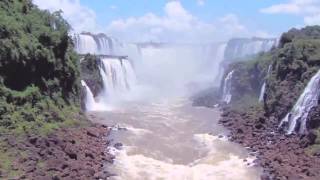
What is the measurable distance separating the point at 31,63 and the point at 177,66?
7632cm

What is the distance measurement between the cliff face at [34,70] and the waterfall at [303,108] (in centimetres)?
1694

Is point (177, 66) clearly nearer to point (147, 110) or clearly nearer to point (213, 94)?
point (213, 94)

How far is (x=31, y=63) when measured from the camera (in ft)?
139

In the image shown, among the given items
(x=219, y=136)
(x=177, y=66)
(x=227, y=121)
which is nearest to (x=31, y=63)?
(x=219, y=136)

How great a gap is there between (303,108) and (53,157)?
19.5m

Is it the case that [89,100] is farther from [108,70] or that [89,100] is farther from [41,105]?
[41,105]

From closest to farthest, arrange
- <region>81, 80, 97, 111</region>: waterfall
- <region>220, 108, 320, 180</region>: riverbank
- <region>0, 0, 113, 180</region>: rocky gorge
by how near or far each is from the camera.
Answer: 1. <region>0, 0, 113, 180</region>: rocky gorge
2. <region>220, 108, 320, 180</region>: riverbank
3. <region>81, 80, 97, 111</region>: waterfall

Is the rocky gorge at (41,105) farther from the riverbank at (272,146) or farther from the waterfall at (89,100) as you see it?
the riverbank at (272,146)

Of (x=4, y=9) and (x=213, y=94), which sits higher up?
(x=4, y=9)

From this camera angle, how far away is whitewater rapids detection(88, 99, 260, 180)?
3466 centimetres

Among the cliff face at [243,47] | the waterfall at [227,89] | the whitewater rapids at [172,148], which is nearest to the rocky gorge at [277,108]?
the waterfall at [227,89]

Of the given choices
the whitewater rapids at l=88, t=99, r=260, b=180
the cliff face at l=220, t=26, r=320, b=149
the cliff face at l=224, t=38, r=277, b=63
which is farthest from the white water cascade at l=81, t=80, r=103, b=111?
the cliff face at l=224, t=38, r=277, b=63

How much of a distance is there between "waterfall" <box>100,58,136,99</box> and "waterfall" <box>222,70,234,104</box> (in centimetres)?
1324

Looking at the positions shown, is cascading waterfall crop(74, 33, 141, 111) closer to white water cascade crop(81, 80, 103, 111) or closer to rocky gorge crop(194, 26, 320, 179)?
white water cascade crop(81, 80, 103, 111)
